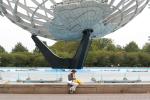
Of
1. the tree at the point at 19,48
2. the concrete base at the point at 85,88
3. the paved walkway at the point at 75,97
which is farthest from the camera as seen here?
the tree at the point at 19,48

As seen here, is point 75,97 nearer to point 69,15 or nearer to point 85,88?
point 85,88

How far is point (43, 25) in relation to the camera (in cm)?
4288

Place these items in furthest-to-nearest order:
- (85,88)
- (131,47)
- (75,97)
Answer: (131,47), (85,88), (75,97)

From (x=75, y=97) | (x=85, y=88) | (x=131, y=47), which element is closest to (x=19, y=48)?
(x=131, y=47)

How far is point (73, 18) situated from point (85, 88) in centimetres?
2667

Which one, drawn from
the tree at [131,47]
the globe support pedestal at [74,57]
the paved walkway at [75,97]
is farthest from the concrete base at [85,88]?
the tree at [131,47]

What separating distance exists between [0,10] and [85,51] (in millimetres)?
9406

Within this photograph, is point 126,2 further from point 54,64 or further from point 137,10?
point 54,64

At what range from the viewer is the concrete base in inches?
589

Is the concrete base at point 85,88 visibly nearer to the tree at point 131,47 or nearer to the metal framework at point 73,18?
the metal framework at point 73,18

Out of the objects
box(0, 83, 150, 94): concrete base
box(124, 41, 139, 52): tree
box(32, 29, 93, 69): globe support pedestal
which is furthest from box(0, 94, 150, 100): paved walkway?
box(124, 41, 139, 52): tree

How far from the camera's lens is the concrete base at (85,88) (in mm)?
14961

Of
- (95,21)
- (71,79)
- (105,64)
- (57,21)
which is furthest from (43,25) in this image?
(105,64)

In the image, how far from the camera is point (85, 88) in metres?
15.2
